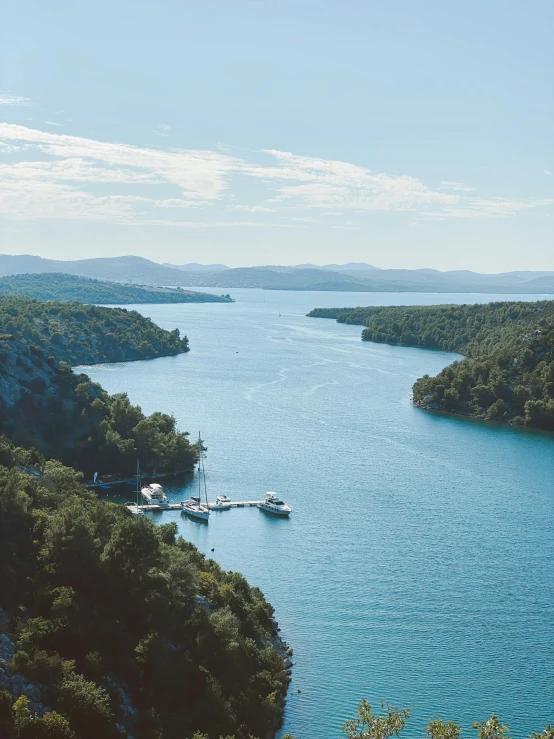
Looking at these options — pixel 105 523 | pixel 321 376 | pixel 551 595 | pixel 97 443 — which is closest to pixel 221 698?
pixel 105 523

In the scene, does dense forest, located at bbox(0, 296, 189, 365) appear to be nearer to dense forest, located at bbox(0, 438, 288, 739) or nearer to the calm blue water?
the calm blue water

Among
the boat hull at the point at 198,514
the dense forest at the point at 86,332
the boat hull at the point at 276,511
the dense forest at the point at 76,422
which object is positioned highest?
the dense forest at the point at 86,332

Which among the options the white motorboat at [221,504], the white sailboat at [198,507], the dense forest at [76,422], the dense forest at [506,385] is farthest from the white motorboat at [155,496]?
the dense forest at [506,385]

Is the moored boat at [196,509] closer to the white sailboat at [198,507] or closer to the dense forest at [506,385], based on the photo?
the white sailboat at [198,507]

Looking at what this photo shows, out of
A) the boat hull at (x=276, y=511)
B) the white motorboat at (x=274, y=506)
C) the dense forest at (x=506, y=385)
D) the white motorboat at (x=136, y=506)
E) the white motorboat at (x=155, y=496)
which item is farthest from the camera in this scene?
the dense forest at (x=506, y=385)

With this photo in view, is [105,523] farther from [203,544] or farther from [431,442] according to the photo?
[431,442]

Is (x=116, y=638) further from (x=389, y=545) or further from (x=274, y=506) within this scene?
(x=274, y=506)

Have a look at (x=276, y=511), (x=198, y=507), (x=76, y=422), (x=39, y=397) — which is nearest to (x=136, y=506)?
(x=198, y=507)
